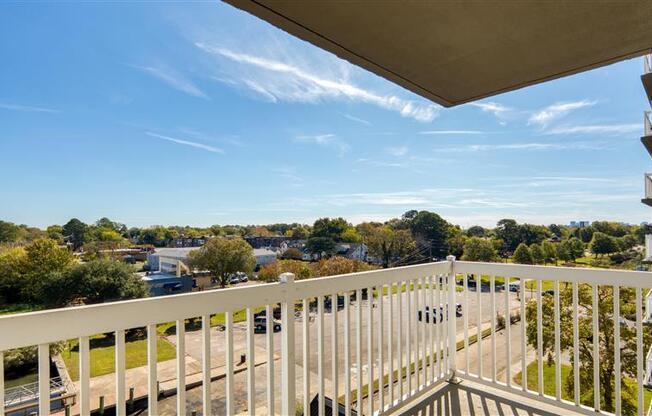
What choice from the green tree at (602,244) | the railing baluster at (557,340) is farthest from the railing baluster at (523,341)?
the green tree at (602,244)

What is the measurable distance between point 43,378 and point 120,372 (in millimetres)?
206

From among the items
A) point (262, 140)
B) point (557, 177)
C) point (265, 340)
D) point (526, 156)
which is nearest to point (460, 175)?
point (526, 156)

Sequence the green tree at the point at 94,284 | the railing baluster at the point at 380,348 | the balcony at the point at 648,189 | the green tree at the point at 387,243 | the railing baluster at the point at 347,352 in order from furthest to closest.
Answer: the balcony at the point at 648,189 → the green tree at the point at 387,243 → the green tree at the point at 94,284 → the railing baluster at the point at 380,348 → the railing baluster at the point at 347,352

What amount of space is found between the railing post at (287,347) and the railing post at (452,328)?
1506 millimetres

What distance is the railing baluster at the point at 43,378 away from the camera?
3.29 ft

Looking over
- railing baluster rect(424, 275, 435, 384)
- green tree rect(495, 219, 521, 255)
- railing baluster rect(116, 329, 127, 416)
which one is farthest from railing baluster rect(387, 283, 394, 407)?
green tree rect(495, 219, 521, 255)

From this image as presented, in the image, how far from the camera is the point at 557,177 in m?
15.2

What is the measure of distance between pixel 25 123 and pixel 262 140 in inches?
356

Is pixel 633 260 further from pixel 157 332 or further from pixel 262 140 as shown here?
pixel 262 140

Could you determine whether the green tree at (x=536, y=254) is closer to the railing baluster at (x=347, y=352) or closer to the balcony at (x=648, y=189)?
the balcony at (x=648, y=189)

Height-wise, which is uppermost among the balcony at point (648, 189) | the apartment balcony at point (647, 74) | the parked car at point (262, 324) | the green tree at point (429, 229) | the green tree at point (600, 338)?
the apartment balcony at point (647, 74)

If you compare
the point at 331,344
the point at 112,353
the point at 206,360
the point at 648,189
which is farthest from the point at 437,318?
the point at 648,189

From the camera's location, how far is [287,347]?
162 centimetres

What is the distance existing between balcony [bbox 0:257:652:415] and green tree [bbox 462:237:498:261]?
139cm
